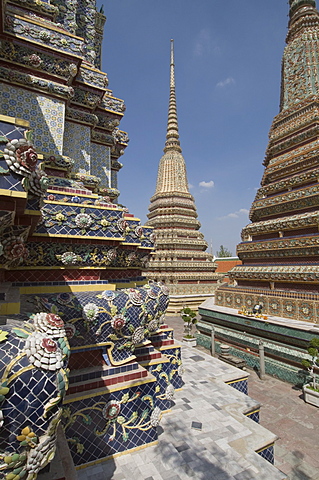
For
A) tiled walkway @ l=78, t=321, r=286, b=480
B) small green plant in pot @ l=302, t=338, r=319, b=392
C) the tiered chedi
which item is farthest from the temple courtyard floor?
the tiered chedi

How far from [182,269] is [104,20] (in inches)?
709

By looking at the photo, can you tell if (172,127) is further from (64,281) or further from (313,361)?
(64,281)

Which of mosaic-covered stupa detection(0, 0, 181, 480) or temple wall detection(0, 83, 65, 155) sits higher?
temple wall detection(0, 83, 65, 155)

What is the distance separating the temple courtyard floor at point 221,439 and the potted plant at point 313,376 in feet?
0.91

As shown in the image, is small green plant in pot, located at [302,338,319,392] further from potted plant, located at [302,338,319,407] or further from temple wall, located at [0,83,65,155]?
temple wall, located at [0,83,65,155]

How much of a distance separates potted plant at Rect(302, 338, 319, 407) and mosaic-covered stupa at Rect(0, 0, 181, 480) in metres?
4.42

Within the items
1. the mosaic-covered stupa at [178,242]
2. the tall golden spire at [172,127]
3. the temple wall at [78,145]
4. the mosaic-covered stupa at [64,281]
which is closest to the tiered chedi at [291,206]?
the mosaic-covered stupa at [64,281]

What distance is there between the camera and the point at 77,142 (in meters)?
7.74

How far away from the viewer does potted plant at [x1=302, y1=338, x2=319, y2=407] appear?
830cm

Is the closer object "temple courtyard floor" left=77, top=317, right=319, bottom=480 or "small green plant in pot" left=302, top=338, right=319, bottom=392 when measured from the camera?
"temple courtyard floor" left=77, top=317, right=319, bottom=480

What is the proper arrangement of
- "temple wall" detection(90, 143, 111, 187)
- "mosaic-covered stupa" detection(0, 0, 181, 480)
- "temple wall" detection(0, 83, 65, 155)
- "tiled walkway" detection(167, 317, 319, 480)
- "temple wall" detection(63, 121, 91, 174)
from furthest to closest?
"temple wall" detection(90, 143, 111, 187)
"temple wall" detection(63, 121, 91, 174)
"temple wall" detection(0, 83, 65, 155)
"tiled walkway" detection(167, 317, 319, 480)
"mosaic-covered stupa" detection(0, 0, 181, 480)

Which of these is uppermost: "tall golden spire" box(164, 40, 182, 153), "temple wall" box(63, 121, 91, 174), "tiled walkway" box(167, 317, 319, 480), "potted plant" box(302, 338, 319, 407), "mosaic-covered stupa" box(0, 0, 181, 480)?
"tall golden spire" box(164, 40, 182, 153)

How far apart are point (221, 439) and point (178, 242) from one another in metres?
19.7

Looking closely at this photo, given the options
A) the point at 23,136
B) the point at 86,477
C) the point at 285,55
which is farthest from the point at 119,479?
the point at 285,55
